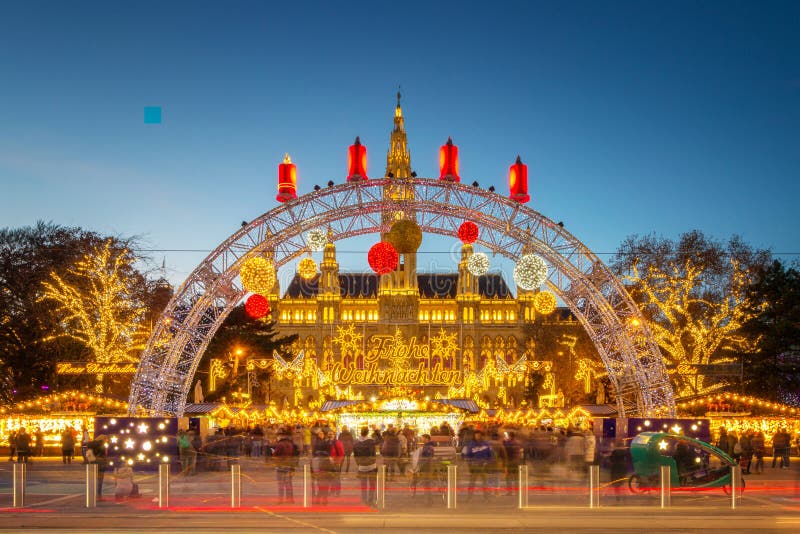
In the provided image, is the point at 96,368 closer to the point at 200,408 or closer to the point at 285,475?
the point at 200,408

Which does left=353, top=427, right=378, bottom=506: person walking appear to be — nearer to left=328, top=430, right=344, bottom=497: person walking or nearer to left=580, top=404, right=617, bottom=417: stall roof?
left=328, top=430, right=344, bottom=497: person walking

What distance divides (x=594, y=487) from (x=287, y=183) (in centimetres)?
1598

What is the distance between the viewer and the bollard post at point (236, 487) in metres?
15.7

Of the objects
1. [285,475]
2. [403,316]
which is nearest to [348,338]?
[403,316]

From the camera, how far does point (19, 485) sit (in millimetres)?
15734

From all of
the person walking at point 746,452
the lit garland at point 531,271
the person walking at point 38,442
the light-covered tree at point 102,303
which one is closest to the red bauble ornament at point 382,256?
the lit garland at point 531,271

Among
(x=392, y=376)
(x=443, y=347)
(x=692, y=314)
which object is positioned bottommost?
(x=392, y=376)

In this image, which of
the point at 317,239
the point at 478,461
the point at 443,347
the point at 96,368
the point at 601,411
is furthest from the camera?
the point at 443,347

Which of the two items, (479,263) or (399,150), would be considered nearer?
(479,263)

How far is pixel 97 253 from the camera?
35.8 meters

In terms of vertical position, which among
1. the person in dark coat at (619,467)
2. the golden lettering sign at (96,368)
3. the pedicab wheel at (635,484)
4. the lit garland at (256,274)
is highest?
the lit garland at (256,274)

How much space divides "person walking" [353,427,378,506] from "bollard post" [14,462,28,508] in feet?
20.9

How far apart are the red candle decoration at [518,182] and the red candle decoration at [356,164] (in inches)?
200

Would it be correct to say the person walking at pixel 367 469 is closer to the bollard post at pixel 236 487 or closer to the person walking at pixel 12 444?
the bollard post at pixel 236 487
